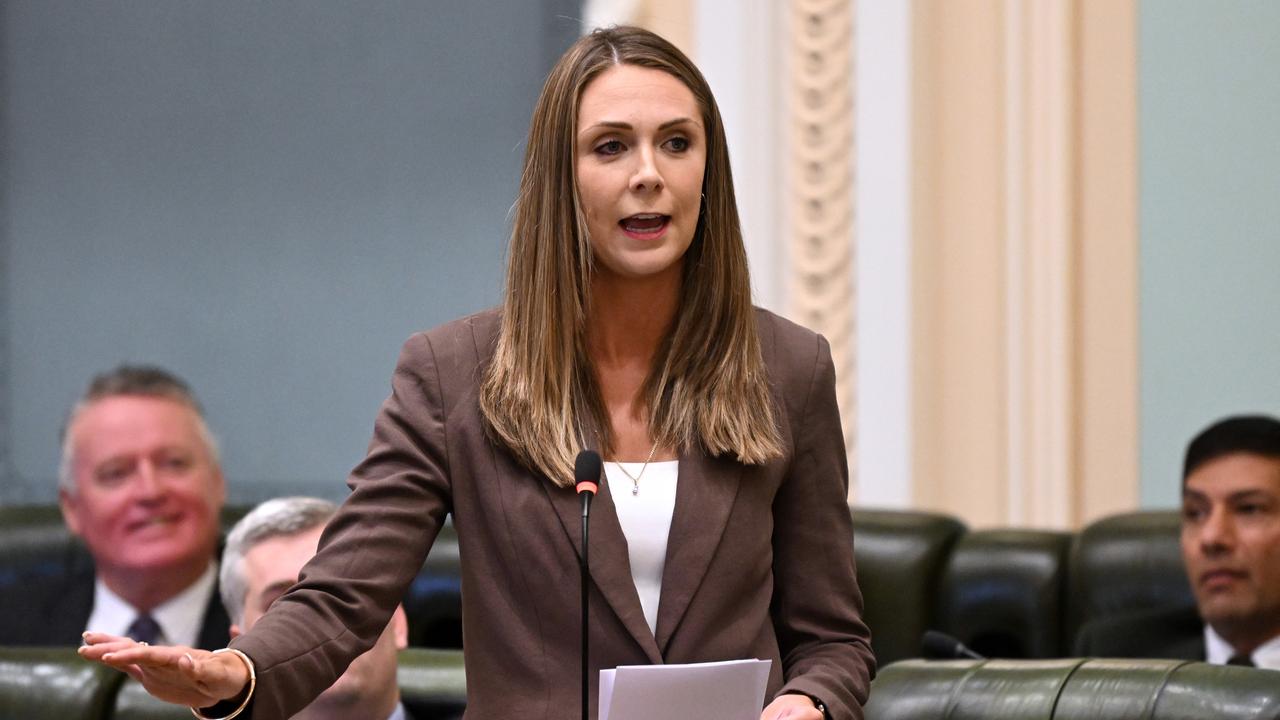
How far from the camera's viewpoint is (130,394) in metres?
4.43

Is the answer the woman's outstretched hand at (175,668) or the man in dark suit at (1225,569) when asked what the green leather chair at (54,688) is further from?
the man in dark suit at (1225,569)

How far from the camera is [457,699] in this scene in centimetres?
300

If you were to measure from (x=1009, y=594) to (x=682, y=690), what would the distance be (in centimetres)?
217

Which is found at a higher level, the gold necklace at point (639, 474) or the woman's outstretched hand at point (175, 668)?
the gold necklace at point (639, 474)

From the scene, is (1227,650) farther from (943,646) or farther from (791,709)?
(791,709)

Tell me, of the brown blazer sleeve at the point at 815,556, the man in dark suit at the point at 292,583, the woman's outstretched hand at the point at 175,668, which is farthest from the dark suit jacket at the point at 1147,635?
the woman's outstretched hand at the point at 175,668

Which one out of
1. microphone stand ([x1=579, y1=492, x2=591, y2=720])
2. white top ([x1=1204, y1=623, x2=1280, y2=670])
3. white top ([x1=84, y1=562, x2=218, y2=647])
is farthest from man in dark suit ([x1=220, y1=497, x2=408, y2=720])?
white top ([x1=1204, y1=623, x2=1280, y2=670])

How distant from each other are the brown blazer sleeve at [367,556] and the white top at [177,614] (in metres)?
2.39

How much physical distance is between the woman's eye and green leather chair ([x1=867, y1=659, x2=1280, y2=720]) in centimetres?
98

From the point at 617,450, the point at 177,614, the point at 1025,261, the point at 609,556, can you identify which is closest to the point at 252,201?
the point at 177,614

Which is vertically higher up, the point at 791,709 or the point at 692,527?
the point at 692,527

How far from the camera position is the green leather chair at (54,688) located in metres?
2.98

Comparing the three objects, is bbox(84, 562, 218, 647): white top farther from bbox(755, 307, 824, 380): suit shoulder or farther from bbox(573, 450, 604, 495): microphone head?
bbox(573, 450, 604, 495): microphone head

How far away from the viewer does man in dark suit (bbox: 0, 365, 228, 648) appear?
4.20 m
